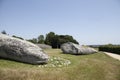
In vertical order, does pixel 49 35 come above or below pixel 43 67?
above

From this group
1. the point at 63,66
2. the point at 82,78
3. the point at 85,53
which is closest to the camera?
the point at 82,78

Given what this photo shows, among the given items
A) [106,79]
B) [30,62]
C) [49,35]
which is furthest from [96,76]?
[49,35]

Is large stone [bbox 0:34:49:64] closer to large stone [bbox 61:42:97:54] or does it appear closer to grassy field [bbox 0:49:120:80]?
grassy field [bbox 0:49:120:80]

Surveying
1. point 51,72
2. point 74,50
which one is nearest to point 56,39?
point 74,50

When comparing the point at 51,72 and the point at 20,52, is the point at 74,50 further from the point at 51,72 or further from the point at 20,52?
the point at 51,72

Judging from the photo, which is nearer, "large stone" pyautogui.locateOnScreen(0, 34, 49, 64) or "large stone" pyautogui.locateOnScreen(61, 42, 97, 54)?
"large stone" pyautogui.locateOnScreen(0, 34, 49, 64)

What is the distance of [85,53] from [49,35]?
24.1 m

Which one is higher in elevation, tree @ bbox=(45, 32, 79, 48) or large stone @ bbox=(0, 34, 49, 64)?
tree @ bbox=(45, 32, 79, 48)

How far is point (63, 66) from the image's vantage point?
10094 mm

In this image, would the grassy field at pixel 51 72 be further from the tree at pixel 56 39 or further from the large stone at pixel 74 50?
the tree at pixel 56 39

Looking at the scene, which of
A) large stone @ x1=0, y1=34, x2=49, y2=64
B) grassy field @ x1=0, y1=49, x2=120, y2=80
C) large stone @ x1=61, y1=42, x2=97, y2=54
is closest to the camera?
grassy field @ x1=0, y1=49, x2=120, y2=80

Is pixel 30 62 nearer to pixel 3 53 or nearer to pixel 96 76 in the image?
pixel 3 53

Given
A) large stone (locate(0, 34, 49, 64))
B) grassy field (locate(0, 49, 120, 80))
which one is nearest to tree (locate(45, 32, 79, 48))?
grassy field (locate(0, 49, 120, 80))

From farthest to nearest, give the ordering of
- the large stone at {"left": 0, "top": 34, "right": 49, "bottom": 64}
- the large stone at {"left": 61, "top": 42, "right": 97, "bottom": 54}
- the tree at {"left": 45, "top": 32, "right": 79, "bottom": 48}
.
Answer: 1. the tree at {"left": 45, "top": 32, "right": 79, "bottom": 48}
2. the large stone at {"left": 61, "top": 42, "right": 97, "bottom": 54}
3. the large stone at {"left": 0, "top": 34, "right": 49, "bottom": 64}
